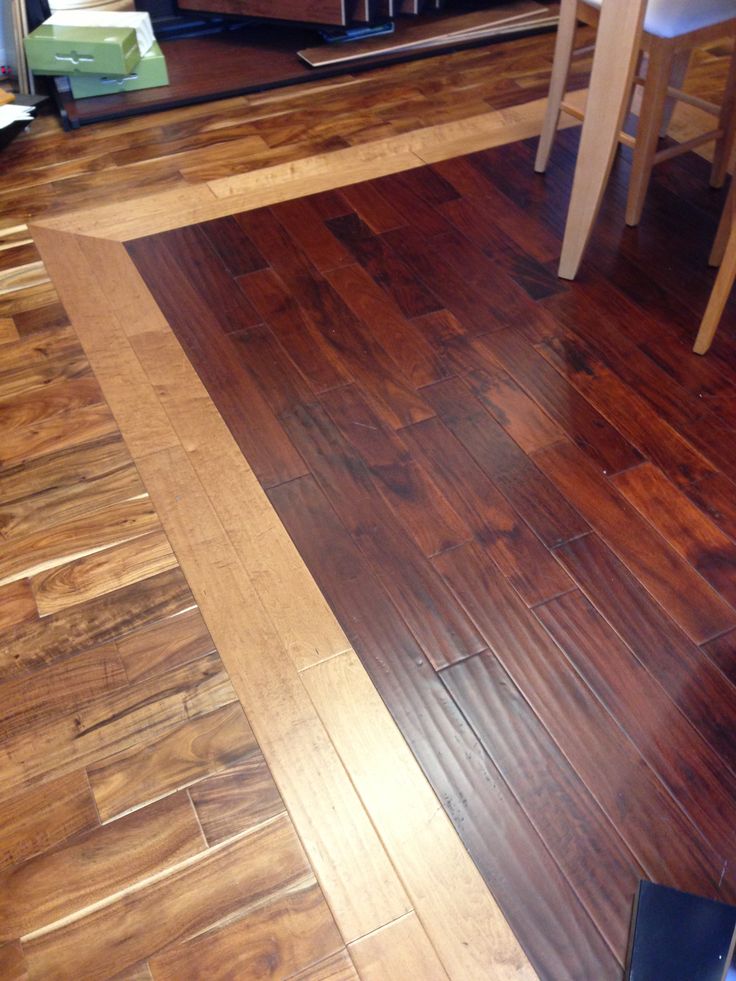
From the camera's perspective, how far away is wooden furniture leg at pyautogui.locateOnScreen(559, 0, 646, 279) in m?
1.97

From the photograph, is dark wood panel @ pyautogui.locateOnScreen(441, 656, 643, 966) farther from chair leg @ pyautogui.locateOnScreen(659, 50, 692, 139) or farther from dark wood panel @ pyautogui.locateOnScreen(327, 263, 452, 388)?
chair leg @ pyautogui.locateOnScreen(659, 50, 692, 139)

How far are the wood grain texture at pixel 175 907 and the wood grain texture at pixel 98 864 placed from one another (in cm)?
3

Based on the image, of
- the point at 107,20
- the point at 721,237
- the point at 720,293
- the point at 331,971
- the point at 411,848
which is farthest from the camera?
the point at 107,20

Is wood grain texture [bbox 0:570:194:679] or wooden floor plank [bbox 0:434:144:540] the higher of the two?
wooden floor plank [bbox 0:434:144:540]

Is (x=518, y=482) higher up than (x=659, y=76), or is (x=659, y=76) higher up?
(x=659, y=76)

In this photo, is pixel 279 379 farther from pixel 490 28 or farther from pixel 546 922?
pixel 490 28

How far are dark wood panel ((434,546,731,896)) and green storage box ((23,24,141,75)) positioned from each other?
7.55 ft

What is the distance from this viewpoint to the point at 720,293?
206 cm

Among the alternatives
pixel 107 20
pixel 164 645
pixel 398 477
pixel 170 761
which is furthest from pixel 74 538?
pixel 107 20

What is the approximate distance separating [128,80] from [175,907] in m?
2.90

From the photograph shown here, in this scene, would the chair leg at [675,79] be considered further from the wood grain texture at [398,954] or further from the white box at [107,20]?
the wood grain texture at [398,954]

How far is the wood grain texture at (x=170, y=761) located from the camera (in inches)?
57.1

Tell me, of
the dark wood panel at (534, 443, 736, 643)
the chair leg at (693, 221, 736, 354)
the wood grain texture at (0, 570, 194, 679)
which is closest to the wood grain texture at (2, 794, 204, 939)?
the wood grain texture at (0, 570, 194, 679)

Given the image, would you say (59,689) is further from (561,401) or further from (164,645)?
(561,401)
